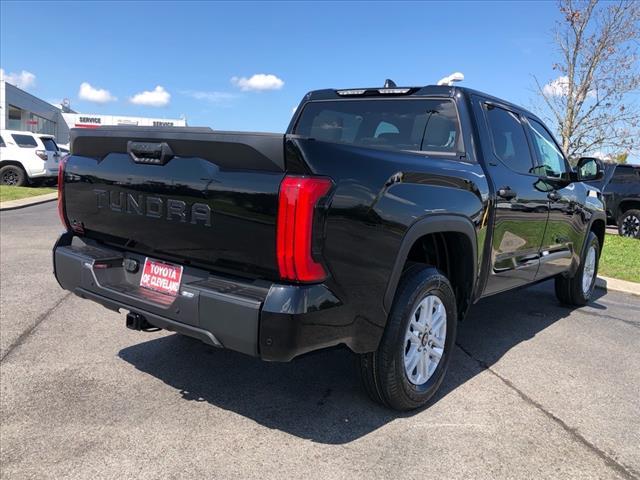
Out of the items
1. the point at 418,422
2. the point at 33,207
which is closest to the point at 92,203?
the point at 418,422

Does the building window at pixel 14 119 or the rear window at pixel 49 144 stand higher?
the building window at pixel 14 119

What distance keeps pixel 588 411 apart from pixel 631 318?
2900mm

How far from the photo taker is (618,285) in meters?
7.55

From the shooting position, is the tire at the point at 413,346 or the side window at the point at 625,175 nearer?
the tire at the point at 413,346

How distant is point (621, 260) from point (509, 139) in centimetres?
594

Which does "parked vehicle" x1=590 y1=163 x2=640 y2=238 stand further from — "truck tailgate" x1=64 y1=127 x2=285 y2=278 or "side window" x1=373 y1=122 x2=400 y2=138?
"truck tailgate" x1=64 y1=127 x2=285 y2=278

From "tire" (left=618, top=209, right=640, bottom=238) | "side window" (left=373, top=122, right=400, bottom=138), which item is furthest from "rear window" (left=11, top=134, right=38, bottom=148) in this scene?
"tire" (left=618, top=209, right=640, bottom=238)

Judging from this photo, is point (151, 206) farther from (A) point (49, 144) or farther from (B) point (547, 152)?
(A) point (49, 144)

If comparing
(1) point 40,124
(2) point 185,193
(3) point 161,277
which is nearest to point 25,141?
(3) point 161,277

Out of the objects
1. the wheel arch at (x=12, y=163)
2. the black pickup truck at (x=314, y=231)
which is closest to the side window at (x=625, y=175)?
the black pickup truck at (x=314, y=231)

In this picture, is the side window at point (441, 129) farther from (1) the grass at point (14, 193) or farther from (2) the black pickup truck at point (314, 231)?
(1) the grass at point (14, 193)

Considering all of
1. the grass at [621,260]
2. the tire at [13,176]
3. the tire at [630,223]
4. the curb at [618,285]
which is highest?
the tire at [630,223]

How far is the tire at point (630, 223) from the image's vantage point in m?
12.7

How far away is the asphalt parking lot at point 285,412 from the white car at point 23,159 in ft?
48.0
